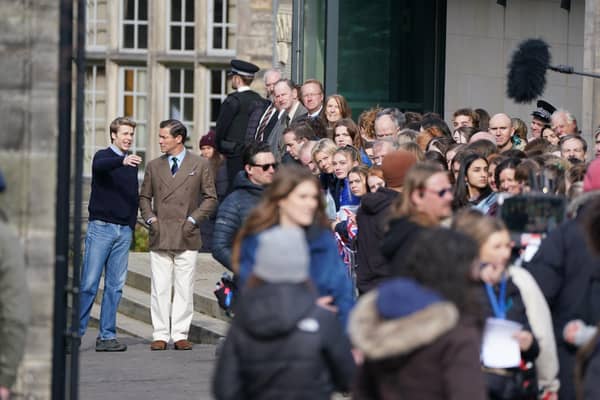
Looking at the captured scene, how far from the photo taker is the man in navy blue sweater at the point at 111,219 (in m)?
13.2

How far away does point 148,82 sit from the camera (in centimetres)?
2539

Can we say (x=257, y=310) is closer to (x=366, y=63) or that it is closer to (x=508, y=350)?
(x=508, y=350)

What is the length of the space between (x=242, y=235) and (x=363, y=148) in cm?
554

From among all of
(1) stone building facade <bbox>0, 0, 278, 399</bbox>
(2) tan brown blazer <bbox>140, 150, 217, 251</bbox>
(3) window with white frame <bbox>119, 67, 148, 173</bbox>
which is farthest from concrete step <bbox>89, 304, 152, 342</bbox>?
(3) window with white frame <bbox>119, 67, 148, 173</bbox>

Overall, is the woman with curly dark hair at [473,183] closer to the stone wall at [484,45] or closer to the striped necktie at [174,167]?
the striped necktie at [174,167]

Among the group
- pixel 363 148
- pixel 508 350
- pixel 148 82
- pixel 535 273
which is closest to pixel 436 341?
pixel 508 350

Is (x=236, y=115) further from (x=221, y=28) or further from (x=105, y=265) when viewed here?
(x=221, y=28)

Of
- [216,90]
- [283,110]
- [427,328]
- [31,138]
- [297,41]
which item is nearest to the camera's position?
[427,328]

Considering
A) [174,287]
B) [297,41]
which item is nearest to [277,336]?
[174,287]

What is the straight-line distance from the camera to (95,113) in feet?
84.8

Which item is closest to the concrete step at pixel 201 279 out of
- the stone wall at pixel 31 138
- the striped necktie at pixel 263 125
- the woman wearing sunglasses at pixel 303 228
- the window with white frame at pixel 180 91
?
the striped necktie at pixel 263 125

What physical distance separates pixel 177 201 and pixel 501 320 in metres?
6.33

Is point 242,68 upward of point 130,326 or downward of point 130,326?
upward

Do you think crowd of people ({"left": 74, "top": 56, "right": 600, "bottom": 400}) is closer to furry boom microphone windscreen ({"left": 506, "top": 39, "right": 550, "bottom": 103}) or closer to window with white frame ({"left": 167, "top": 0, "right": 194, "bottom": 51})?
furry boom microphone windscreen ({"left": 506, "top": 39, "right": 550, "bottom": 103})
